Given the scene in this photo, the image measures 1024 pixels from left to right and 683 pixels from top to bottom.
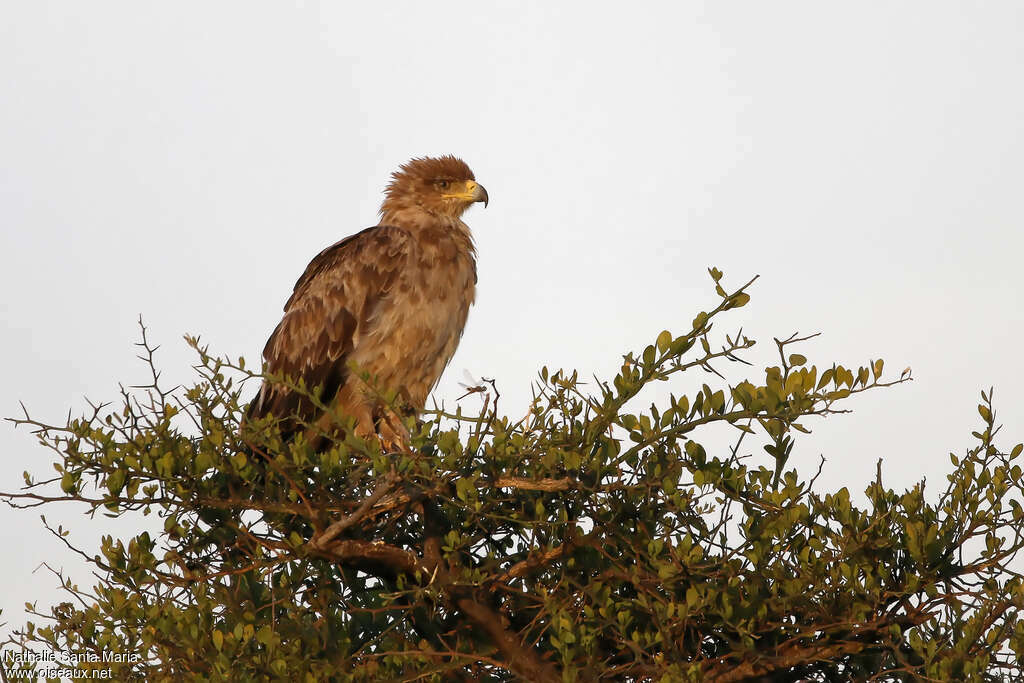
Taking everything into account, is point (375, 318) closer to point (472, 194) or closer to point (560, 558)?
point (472, 194)

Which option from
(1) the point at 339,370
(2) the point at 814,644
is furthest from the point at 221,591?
(1) the point at 339,370

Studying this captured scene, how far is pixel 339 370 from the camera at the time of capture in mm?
9242

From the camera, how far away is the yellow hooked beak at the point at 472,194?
33.8 ft

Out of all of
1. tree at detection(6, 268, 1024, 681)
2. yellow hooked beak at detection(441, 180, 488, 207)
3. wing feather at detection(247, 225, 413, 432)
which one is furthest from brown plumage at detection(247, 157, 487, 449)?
tree at detection(6, 268, 1024, 681)

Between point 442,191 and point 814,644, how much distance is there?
653cm

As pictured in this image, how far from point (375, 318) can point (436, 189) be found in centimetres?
176

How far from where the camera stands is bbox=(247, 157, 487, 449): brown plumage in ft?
30.0

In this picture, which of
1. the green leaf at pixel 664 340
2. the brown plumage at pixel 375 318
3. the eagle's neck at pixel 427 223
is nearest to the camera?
the green leaf at pixel 664 340

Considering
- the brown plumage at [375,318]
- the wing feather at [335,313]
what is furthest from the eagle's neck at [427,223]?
the wing feather at [335,313]

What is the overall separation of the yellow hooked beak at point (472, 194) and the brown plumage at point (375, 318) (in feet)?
1.71

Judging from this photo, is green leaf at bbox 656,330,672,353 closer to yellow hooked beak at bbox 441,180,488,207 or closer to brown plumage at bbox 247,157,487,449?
brown plumage at bbox 247,157,487,449

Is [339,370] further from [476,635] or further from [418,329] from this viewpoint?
[476,635]

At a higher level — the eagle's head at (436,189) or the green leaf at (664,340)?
the eagle's head at (436,189)

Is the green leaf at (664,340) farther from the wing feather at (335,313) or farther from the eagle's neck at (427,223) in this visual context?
the eagle's neck at (427,223)
